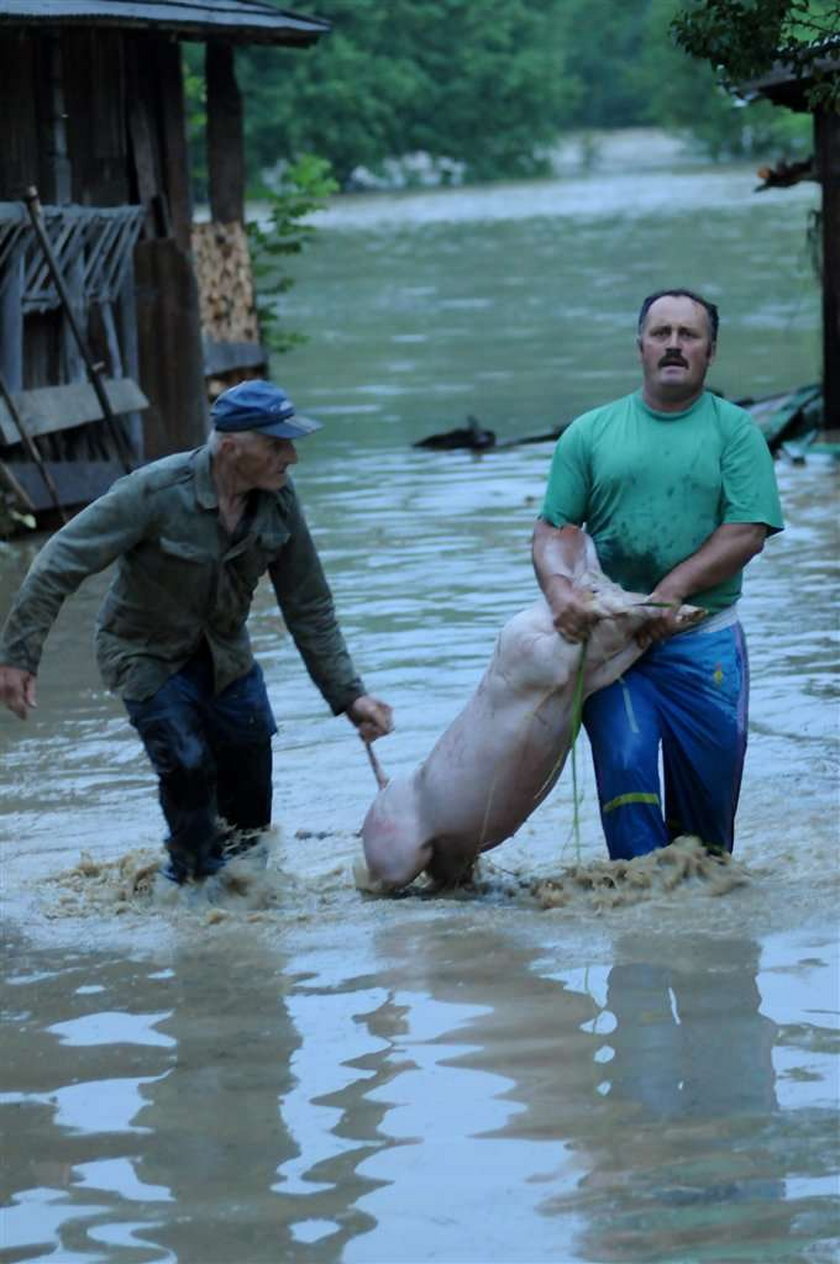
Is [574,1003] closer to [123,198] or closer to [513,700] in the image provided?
[513,700]

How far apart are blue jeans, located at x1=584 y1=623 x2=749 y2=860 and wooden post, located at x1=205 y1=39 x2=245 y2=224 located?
43.1ft

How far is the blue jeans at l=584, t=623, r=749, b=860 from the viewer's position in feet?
23.3

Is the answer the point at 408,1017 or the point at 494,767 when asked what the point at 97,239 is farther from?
the point at 408,1017

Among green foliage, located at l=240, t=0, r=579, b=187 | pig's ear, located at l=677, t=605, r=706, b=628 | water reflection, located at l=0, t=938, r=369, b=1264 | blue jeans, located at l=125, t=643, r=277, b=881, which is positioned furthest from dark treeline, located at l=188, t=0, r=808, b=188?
water reflection, located at l=0, t=938, r=369, b=1264

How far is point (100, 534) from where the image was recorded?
7.02 meters

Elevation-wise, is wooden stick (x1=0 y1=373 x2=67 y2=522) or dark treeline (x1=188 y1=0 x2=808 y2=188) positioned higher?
dark treeline (x1=188 y1=0 x2=808 y2=188)

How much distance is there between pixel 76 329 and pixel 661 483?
9.05m

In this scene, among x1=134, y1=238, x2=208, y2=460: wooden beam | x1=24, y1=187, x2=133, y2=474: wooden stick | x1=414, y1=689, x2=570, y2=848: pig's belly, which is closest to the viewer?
x1=414, y1=689, x2=570, y2=848: pig's belly

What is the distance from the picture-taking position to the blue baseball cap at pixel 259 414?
6957 millimetres

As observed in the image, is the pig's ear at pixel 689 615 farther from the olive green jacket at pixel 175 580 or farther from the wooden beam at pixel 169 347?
the wooden beam at pixel 169 347

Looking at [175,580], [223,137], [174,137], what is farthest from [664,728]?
[223,137]

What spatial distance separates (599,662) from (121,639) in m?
1.41

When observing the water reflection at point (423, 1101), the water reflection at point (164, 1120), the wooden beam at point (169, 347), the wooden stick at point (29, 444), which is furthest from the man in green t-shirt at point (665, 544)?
the wooden beam at point (169, 347)

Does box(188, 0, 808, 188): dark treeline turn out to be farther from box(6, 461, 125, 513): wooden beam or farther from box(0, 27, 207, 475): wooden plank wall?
box(6, 461, 125, 513): wooden beam
